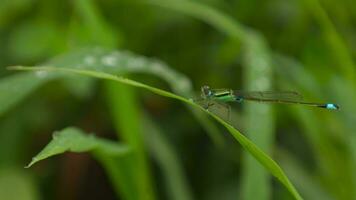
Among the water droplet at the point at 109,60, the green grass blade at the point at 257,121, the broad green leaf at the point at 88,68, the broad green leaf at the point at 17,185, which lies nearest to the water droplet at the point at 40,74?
the broad green leaf at the point at 88,68

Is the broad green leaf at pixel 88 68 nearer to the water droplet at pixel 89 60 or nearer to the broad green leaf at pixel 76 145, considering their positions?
the water droplet at pixel 89 60

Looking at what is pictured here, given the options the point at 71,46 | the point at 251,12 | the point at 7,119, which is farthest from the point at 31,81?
the point at 251,12

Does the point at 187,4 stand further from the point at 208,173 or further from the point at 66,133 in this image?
the point at 66,133

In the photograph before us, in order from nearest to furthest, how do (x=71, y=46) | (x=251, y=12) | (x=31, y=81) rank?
1. (x=31, y=81)
2. (x=71, y=46)
3. (x=251, y=12)

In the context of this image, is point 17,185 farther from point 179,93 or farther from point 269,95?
point 269,95

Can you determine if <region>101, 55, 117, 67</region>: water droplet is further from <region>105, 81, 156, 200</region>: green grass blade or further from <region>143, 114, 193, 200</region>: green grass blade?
<region>143, 114, 193, 200</region>: green grass blade
